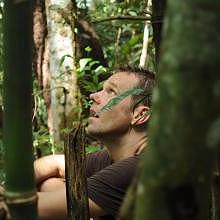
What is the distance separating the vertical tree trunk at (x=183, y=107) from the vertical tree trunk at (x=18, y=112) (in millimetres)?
271

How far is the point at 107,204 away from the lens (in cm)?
180

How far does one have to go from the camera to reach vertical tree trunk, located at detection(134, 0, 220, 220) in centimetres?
61

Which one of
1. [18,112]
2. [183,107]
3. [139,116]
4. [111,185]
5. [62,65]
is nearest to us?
[183,107]

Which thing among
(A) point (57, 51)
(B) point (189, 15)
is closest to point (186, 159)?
(B) point (189, 15)

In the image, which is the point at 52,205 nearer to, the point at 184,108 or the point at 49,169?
the point at 49,169

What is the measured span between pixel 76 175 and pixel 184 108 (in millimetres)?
725

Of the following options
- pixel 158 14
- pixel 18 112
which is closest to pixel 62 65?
pixel 158 14

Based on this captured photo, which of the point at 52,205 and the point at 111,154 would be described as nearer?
the point at 52,205

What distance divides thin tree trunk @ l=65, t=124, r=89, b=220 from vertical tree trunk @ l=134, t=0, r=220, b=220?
26.2 inches

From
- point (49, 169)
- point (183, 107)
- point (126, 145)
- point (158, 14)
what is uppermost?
point (158, 14)

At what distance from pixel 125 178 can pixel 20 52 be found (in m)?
1.08

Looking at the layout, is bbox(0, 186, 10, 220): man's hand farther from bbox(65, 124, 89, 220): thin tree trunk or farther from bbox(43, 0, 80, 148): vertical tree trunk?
bbox(43, 0, 80, 148): vertical tree trunk

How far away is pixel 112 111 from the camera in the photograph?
2.06m

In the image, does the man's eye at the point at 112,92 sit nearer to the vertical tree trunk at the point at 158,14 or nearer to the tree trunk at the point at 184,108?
the vertical tree trunk at the point at 158,14
